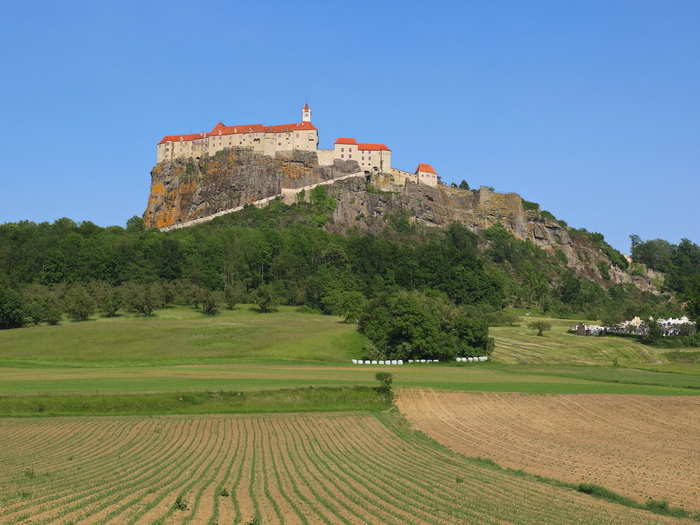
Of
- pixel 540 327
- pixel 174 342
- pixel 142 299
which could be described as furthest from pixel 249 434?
pixel 142 299

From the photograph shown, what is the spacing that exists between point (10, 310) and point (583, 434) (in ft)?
285

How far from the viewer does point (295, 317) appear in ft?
391

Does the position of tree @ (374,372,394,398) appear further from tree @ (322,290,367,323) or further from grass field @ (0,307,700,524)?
tree @ (322,290,367,323)

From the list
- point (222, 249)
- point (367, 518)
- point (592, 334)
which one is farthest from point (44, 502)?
point (222, 249)

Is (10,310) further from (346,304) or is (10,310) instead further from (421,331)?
(421,331)

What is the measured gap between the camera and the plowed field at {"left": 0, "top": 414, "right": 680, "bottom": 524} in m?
21.6

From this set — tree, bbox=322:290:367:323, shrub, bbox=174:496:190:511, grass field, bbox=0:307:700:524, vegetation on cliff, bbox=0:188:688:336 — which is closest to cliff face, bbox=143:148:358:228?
vegetation on cliff, bbox=0:188:688:336

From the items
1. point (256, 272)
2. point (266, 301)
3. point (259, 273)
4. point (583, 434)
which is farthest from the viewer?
point (259, 273)

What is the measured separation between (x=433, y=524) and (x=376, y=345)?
6884cm

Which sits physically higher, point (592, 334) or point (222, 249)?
point (222, 249)

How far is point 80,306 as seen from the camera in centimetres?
11006

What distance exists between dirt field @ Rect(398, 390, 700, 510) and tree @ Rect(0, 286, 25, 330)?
230 ft

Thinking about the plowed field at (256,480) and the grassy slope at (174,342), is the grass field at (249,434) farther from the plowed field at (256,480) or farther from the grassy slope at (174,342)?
the grassy slope at (174,342)

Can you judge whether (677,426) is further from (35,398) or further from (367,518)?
(35,398)
